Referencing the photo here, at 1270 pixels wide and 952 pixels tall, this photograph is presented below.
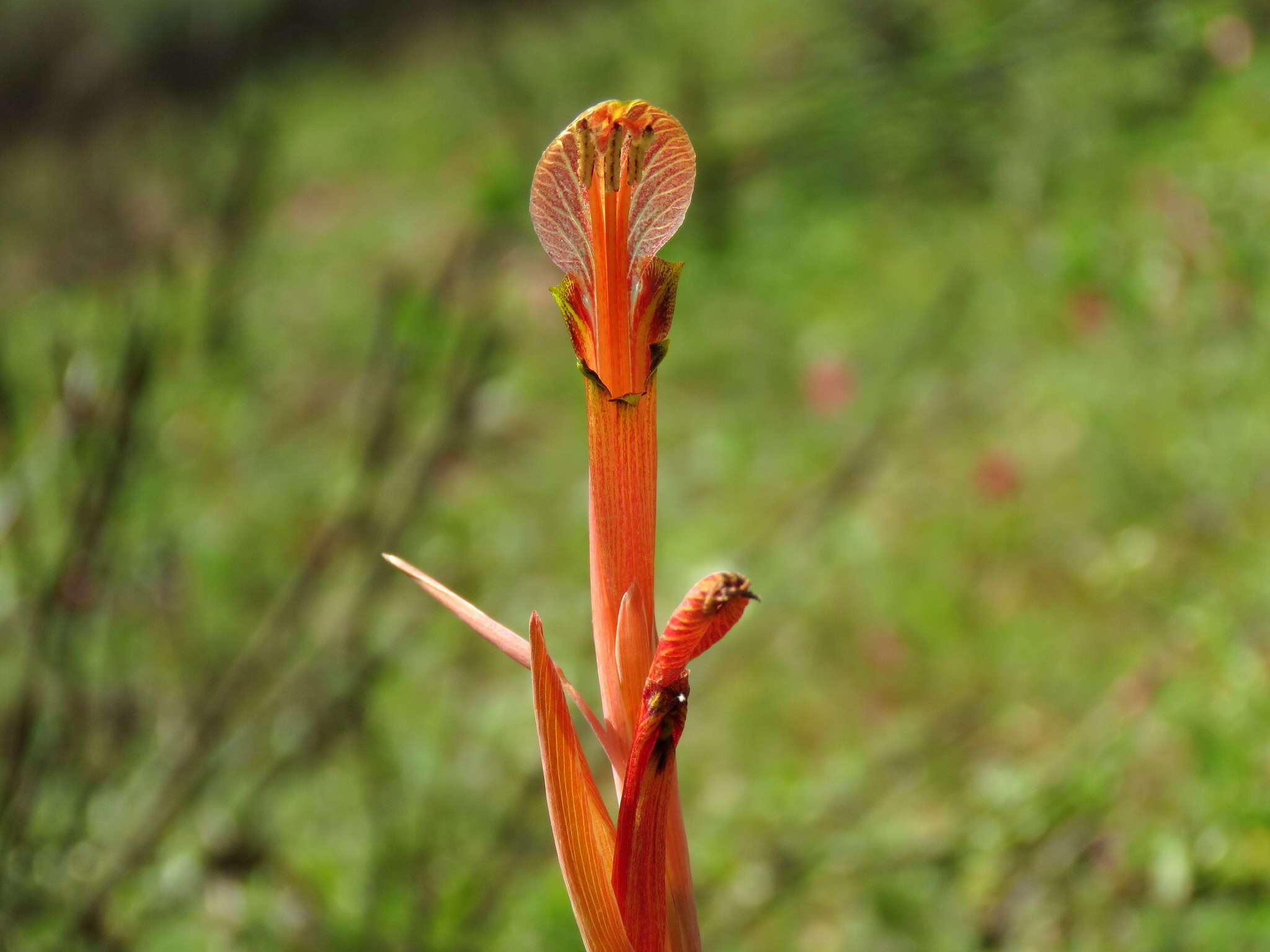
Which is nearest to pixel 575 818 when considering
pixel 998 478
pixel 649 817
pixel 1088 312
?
pixel 649 817

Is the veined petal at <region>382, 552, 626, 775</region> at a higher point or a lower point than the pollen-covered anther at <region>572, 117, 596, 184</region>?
lower

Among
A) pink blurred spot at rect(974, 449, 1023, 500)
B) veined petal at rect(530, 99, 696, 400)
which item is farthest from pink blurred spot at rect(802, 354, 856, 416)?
veined petal at rect(530, 99, 696, 400)

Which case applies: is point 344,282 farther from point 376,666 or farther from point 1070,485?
point 376,666

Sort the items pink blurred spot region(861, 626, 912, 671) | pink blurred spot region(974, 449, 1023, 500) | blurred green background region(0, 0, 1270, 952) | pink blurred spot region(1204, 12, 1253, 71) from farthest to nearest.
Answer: pink blurred spot region(1204, 12, 1253, 71) → pink blurred spot region(974, 449, 1023, 500) → pink blurred spot region(861, 626, 912, 671) → blurred green background region(0, 0, 1270, 952)

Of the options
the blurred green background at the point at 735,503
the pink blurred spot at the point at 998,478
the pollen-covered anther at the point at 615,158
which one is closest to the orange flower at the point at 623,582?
the pollen-covered anther at the point at 615,158

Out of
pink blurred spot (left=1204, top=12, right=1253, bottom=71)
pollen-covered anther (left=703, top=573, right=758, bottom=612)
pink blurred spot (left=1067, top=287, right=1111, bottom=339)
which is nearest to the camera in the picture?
pollen-covered anther (left=703, top=573, right=758, bottom=612)

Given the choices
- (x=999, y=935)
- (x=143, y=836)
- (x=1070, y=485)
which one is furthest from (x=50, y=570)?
(x=1070, y=485)

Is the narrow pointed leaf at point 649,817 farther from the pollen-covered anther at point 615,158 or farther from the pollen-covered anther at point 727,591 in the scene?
the pollen-covered anther at point 615,158

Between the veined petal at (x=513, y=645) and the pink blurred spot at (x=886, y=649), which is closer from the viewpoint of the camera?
the veined petal at (x=513, y=645)

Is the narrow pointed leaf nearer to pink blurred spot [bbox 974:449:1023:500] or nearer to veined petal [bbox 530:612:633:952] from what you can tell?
veined petal [bbox 530:612:633:952]

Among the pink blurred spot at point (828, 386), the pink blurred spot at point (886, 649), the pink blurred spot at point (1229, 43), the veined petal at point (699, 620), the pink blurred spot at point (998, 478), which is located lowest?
the veined petal at point (699, 620)
